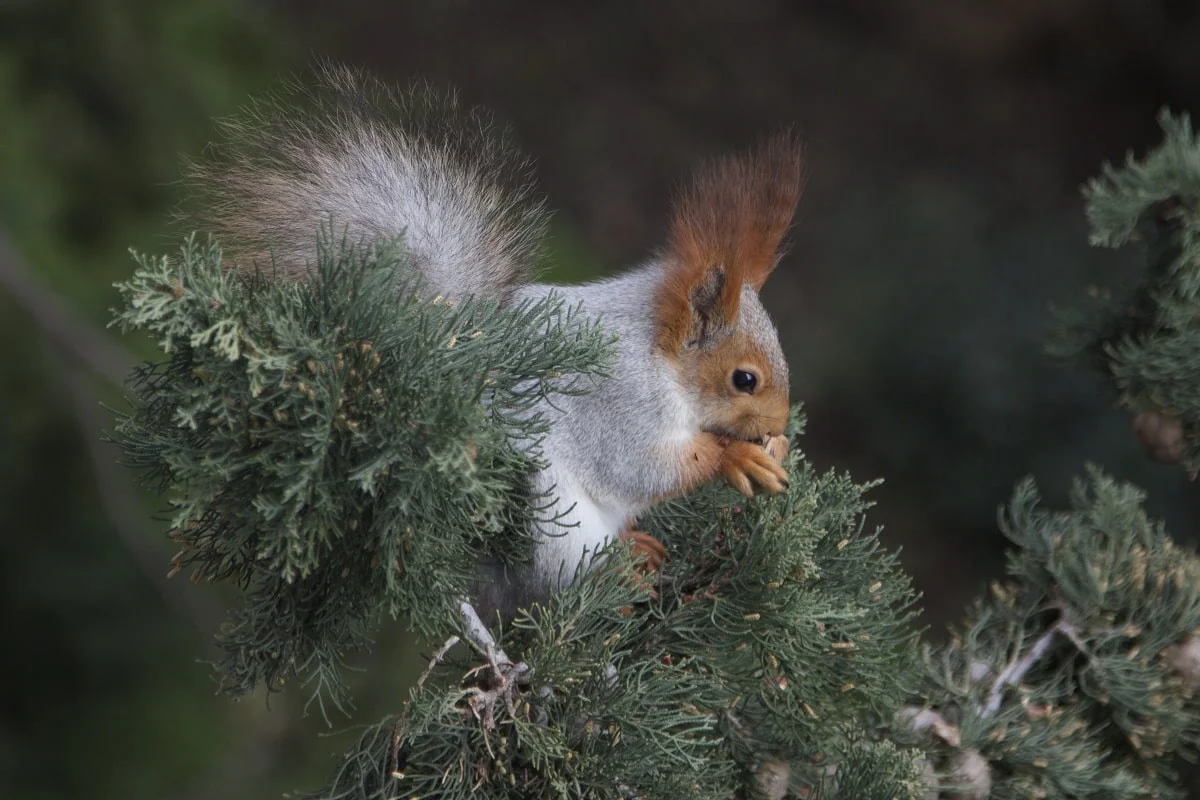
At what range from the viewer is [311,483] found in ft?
2.77

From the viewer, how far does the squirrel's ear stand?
118 centimetres

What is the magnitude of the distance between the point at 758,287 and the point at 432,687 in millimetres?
517

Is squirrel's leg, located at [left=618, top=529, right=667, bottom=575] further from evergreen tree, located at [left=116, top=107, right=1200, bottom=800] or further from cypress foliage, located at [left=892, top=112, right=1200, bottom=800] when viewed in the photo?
cypress foliage, located at [left=892, top=112, right=1200, bottom=800]

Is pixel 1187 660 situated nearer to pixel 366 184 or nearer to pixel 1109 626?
pixel 1109 626

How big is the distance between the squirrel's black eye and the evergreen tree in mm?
100

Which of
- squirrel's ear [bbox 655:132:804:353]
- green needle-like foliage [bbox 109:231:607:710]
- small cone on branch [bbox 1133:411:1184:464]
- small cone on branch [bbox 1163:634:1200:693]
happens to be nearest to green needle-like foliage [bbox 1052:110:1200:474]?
small cone on branch [bbox 1133:411:1184:464]

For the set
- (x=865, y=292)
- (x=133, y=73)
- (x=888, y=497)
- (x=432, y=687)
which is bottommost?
(x=432, y=687)

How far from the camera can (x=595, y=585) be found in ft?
3.21

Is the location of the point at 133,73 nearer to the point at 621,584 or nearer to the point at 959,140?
the point at 621,584

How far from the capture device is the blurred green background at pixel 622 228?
2369 millimetres

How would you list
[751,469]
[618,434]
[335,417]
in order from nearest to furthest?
[335,417], [751,469], [618,434]

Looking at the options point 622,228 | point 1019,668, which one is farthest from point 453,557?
point 622,228

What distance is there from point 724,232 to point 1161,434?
1.61ft

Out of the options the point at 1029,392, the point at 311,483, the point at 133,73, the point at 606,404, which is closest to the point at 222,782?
the point at 133,73
